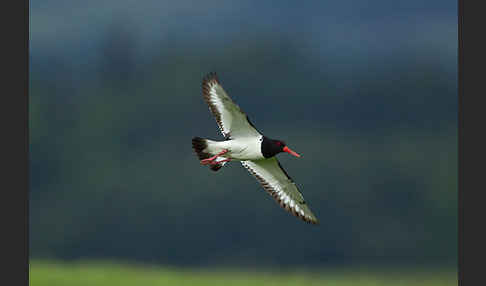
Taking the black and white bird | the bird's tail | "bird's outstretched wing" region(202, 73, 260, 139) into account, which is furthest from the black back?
the bird's tail

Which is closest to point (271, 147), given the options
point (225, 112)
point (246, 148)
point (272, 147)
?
point (272, 147)

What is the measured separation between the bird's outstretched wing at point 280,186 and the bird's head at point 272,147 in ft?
0.79

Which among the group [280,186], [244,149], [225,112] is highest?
[225,112]

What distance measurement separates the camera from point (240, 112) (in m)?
6.29

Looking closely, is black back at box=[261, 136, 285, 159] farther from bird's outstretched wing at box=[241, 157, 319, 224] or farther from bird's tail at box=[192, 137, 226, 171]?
bird's tail at box=[192, 137, 226, 171]

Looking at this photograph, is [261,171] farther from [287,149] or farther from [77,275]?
[77,275]

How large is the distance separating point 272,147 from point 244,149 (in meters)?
0.28

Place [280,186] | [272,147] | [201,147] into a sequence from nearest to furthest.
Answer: [272,147] → [201,147] → [280,186]

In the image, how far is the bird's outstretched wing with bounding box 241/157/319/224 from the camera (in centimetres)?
676

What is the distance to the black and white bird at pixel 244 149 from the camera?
646 cm

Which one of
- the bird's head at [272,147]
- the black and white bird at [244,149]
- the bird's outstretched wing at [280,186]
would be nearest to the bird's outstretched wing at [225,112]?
the black and white bird at [244,149]

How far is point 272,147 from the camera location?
6.46 meters

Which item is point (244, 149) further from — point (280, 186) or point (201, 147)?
point (280, 186)

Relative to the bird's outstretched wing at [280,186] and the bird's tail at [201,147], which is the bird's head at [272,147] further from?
the bird's tail at [201,147]
